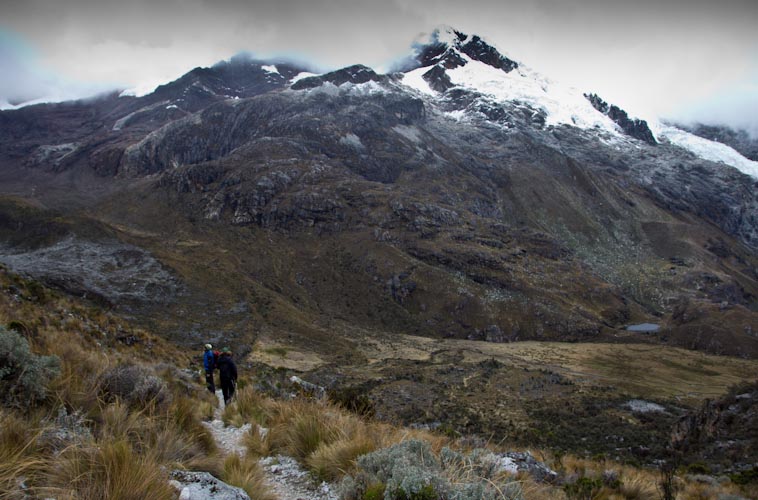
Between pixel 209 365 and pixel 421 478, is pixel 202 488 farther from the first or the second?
pixel 209 365

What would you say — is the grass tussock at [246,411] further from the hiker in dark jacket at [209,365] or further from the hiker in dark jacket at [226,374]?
the hiker in dark jacket at [209,365]

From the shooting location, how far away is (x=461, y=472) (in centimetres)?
439

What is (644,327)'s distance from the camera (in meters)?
117

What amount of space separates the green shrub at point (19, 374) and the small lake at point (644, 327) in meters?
130

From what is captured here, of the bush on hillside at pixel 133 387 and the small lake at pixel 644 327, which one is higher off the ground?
the bush on hillside at pixel 133 387

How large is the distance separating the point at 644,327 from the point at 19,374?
137 m

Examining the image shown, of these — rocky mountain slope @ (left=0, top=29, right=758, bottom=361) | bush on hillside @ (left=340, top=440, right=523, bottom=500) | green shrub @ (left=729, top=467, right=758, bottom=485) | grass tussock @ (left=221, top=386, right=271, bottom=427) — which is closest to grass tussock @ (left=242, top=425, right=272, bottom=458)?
grass tussock @ (left=221, top=386, right=271, bottom=427)

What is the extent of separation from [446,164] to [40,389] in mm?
189983

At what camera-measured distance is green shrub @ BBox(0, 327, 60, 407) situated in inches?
174

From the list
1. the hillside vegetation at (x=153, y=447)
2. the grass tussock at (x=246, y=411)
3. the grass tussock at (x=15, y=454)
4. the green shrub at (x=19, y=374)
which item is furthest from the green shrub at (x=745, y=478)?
the green shrub at (x=19, y=374)

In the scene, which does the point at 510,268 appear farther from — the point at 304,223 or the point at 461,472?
the point at 461,472

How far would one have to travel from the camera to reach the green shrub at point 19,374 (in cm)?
442

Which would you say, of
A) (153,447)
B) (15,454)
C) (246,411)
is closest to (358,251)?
(246,411)

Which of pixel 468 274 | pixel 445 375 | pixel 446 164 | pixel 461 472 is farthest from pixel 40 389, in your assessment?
pixel 446 164
